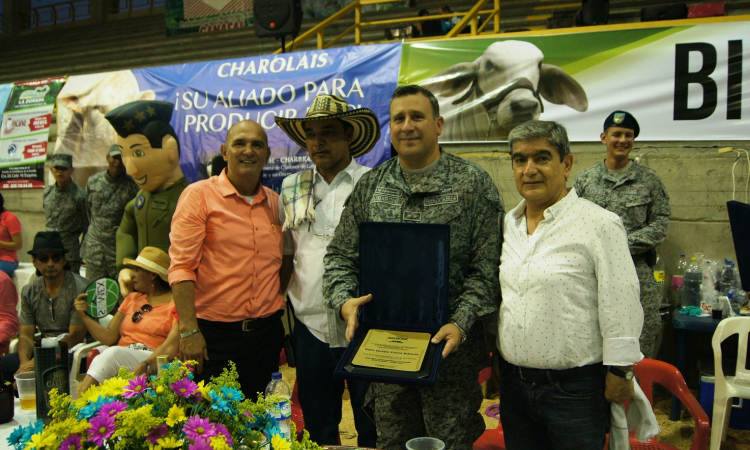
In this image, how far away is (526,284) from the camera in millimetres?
1663

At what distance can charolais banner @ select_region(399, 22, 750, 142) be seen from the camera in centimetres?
402

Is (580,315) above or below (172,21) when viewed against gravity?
below

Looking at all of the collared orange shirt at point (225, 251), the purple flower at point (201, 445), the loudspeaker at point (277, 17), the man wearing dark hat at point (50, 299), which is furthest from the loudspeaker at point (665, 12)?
the purple flower at point (201, 445)

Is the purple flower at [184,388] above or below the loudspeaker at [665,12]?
below

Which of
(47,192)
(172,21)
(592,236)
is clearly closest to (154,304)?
(592,236)

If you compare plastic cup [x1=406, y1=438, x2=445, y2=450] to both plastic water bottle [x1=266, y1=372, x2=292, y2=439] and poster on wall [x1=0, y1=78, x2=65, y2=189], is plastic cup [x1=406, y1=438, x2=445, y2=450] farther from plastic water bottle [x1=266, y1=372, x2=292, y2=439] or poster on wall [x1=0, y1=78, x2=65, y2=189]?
poster on wall [x1=0, y1=78, x2=65, y2=189]

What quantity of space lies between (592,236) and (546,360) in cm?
39

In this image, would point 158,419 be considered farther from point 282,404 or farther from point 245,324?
point 245,324

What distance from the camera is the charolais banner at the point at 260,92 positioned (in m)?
4.72

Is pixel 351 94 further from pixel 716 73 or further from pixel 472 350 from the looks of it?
pixel 472 350

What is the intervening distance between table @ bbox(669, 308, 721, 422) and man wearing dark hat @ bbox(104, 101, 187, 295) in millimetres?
3542

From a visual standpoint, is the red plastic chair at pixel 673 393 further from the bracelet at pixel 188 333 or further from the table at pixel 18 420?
→ the table at pixel 18 420

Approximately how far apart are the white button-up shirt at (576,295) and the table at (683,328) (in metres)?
2.45

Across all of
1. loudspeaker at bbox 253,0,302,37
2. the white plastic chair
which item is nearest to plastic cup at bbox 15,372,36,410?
the white plastic chair
